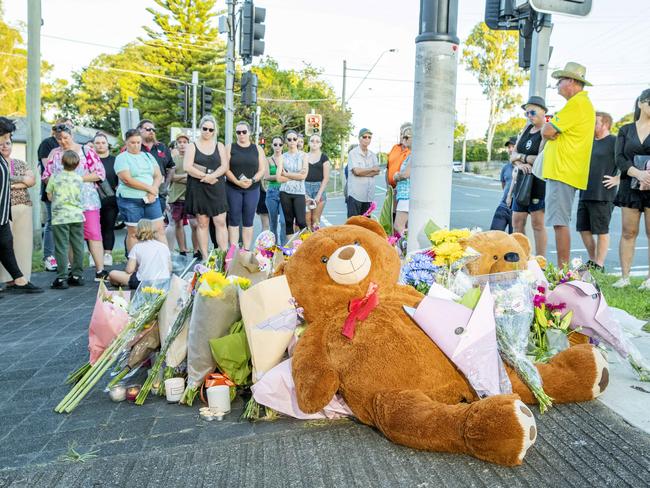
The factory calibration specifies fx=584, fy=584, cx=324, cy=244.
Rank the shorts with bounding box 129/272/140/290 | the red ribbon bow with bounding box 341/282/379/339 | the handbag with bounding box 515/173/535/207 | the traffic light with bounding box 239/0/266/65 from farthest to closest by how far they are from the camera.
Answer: the traffic light with bounding box 239/0/266/65 < the handbag with bounding box 515/173/535/207 < the shorts with bounding box 129/272/140/290 < the red ribbon bow with bounding box 341/282/379/339

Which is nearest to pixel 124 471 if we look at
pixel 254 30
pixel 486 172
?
pixel 254 30

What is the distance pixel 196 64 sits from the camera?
51406mm

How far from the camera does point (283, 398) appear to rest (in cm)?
308

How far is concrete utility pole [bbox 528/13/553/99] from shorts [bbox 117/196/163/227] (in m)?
5.25

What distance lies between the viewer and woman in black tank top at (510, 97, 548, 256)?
6.75m

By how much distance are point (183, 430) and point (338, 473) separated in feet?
3.13

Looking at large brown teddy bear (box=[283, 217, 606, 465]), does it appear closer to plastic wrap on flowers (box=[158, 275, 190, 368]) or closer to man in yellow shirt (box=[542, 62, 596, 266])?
plastic wrap on flowers (box=[158, 275, 190, 368])

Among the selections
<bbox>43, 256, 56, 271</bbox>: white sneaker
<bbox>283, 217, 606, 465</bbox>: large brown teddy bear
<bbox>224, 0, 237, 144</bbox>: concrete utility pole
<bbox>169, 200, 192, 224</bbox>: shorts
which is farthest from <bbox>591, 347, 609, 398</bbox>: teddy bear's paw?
<bbox>224, 0, 237, 144</bbox>: concrete utility pole

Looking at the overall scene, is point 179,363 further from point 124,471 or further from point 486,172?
point 486,172

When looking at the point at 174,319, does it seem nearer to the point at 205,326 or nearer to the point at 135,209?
the point at 205,326

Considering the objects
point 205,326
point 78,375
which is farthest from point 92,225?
point 205,326

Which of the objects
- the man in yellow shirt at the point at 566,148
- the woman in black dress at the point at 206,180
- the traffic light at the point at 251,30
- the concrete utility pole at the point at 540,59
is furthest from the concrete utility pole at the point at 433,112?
the traffic light at the point at 251,30

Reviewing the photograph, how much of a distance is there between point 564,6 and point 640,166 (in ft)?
6.79

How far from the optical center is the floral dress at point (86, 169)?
24.9 ft
